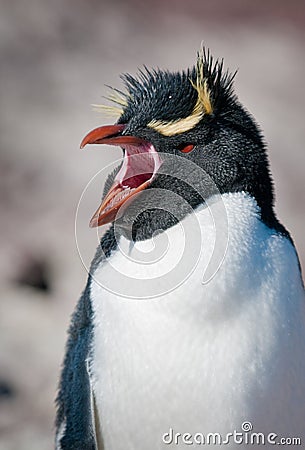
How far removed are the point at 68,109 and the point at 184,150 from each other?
170cm

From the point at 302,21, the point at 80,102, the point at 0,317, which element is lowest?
the point at 0,317

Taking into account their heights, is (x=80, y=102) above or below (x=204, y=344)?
above

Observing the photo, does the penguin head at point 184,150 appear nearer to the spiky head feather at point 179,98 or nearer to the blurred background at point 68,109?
the spiky head feather at point 179,98

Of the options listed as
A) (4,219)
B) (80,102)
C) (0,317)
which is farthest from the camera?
(80,102)

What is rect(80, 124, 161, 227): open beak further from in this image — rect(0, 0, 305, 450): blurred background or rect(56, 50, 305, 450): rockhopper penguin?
rect(0, 0, 305, 450): blurred background

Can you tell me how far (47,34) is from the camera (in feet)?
9.33

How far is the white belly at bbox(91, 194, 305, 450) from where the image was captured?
0.93 m

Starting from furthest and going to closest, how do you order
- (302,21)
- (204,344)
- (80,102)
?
1. (302,21)
2. (80,102)
3. (204,344)

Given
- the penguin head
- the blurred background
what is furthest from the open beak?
the blurred background

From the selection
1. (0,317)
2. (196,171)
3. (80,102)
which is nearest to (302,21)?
(80,102)

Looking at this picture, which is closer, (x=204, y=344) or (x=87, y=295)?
(x=204, y=344)

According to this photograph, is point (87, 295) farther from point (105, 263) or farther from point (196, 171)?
point (196, 171)

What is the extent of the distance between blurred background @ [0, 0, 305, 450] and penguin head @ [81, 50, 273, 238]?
99 cm

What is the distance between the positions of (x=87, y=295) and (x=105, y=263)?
3.1 inches
